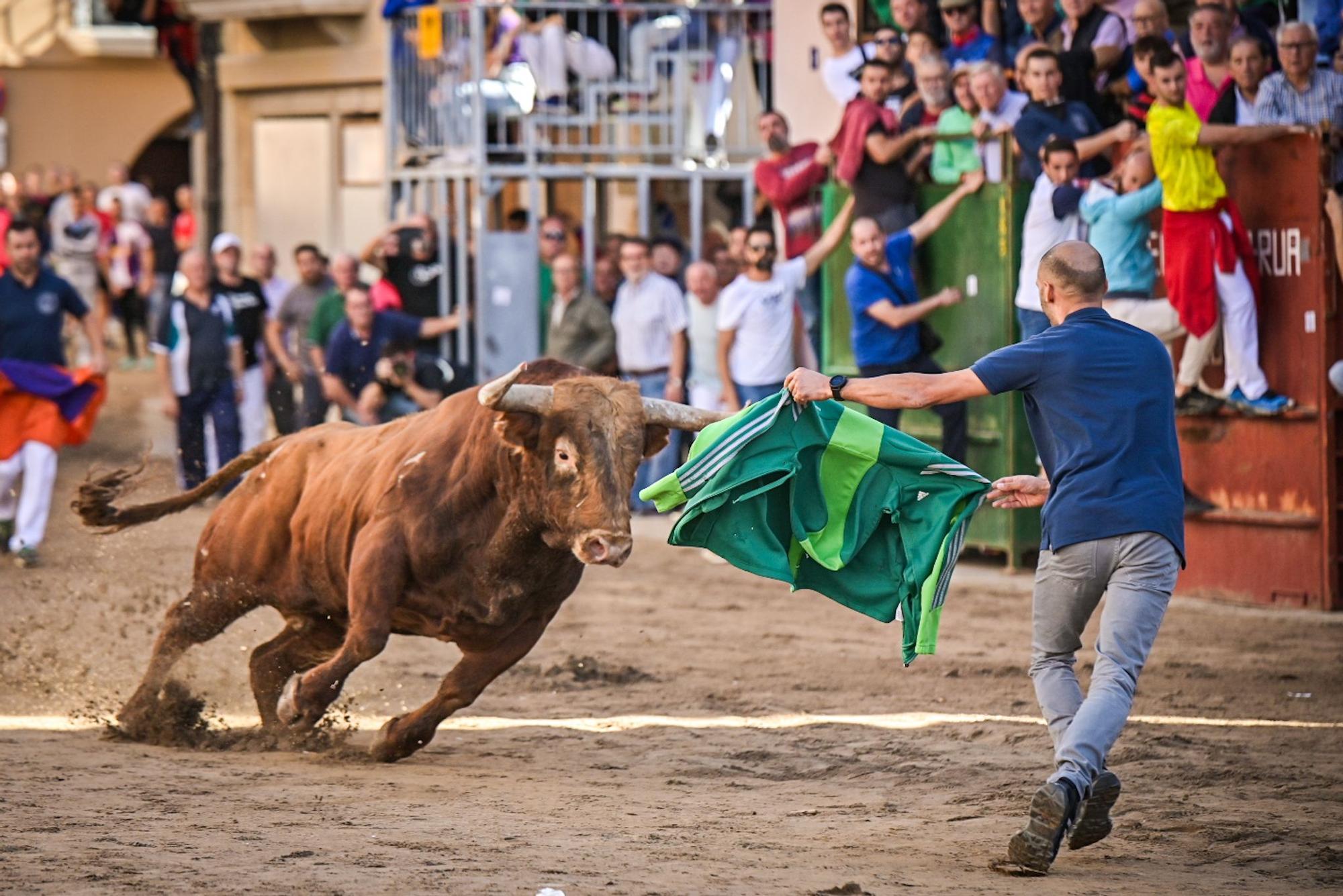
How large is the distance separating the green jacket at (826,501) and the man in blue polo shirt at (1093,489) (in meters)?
0.59

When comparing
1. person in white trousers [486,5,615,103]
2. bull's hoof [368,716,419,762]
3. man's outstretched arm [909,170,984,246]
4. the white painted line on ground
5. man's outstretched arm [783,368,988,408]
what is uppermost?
person in white trousers [486,5,615,103]

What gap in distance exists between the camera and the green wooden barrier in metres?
11.9

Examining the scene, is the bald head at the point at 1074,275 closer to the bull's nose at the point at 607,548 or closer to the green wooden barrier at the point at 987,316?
the bull's nose at the point at 607,548

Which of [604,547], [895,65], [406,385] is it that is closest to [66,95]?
[406,385]

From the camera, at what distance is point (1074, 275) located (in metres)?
5.79

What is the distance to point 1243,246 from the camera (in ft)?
34.7

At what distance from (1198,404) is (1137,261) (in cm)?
87

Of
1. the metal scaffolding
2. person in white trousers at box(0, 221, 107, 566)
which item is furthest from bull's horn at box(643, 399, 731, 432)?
the metal scaffolding

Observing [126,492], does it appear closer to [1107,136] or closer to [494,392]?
[494,392]

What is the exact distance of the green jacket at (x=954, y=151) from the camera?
12.0 meters

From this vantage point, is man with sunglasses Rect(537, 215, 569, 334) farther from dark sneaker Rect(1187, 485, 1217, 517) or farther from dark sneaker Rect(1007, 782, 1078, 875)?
dark sneaker Rect(1007, 782, 1078, 875)

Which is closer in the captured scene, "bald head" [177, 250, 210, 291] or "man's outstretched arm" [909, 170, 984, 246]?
"man's outstretched arm" [909, 170, 984, 246]

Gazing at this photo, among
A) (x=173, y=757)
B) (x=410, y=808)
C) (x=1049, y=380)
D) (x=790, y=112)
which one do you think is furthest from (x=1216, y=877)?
(x=790, y=112)

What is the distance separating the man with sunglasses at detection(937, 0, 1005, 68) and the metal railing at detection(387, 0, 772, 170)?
3.96m
